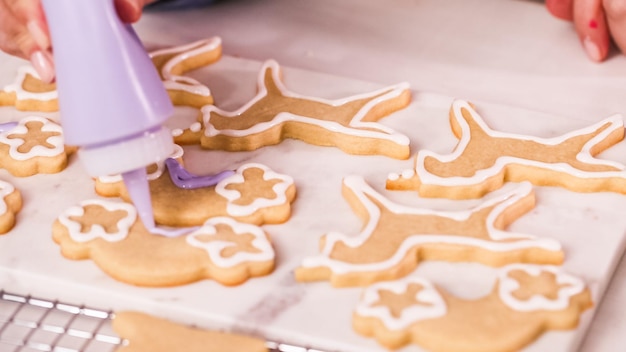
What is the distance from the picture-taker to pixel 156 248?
0.70 m

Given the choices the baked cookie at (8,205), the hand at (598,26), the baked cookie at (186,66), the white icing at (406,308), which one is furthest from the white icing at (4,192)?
the hand at (598,26)

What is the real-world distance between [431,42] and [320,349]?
1.83 ft

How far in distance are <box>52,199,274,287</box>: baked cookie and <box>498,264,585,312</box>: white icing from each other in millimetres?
183

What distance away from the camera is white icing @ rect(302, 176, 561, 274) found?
2.20 ft

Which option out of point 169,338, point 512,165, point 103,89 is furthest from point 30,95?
point 512,165

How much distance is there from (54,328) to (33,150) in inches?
8.7

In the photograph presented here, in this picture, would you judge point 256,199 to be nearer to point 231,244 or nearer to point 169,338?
point 231,244

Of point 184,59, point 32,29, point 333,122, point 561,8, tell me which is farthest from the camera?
point 561,8

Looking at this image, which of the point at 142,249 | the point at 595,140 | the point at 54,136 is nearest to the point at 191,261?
the point at 142,249

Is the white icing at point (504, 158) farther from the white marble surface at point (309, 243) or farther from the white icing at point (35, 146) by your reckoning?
the white icing at point (35, 146)

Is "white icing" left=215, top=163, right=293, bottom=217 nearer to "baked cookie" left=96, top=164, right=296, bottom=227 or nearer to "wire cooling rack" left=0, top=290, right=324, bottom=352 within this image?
"baked cookie" left=96, top=164, right=296, bottom=227

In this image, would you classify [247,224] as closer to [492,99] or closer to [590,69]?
[492,99]

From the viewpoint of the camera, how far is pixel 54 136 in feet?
2.74

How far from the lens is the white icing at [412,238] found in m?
0.67
